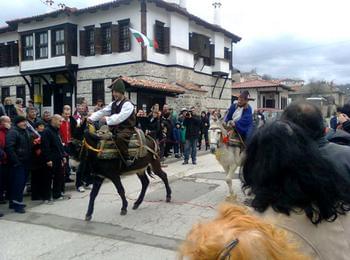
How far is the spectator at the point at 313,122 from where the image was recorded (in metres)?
2.25

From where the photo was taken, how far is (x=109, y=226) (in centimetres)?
659

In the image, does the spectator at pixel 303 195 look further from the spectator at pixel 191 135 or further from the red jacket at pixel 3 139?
the spectator at pixel 191 135

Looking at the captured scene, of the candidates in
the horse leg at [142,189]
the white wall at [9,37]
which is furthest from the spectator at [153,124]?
the white wall at [9,37]

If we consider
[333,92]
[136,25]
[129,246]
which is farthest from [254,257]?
[333,92]

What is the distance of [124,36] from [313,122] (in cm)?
1993

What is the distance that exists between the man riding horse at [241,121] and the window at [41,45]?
18.8m

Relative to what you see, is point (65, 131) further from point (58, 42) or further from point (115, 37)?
point (58, 42)

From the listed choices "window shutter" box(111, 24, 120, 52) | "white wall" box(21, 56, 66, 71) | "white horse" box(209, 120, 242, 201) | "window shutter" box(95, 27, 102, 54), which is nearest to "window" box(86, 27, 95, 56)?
"window shutter" box(95, 27, 102, 54)

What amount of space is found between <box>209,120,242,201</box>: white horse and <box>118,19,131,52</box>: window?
1355 cm

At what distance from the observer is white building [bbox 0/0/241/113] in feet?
67.5

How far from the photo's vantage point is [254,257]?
1.25m

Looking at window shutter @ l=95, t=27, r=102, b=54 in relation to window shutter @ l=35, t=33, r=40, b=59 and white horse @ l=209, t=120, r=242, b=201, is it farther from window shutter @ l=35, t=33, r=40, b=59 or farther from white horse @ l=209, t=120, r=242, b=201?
white horse @ l=209, t=120, r=242, b=201

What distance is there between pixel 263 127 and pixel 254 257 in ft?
2.95

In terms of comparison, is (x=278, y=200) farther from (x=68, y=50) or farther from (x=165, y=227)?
(x=68, y=50)
